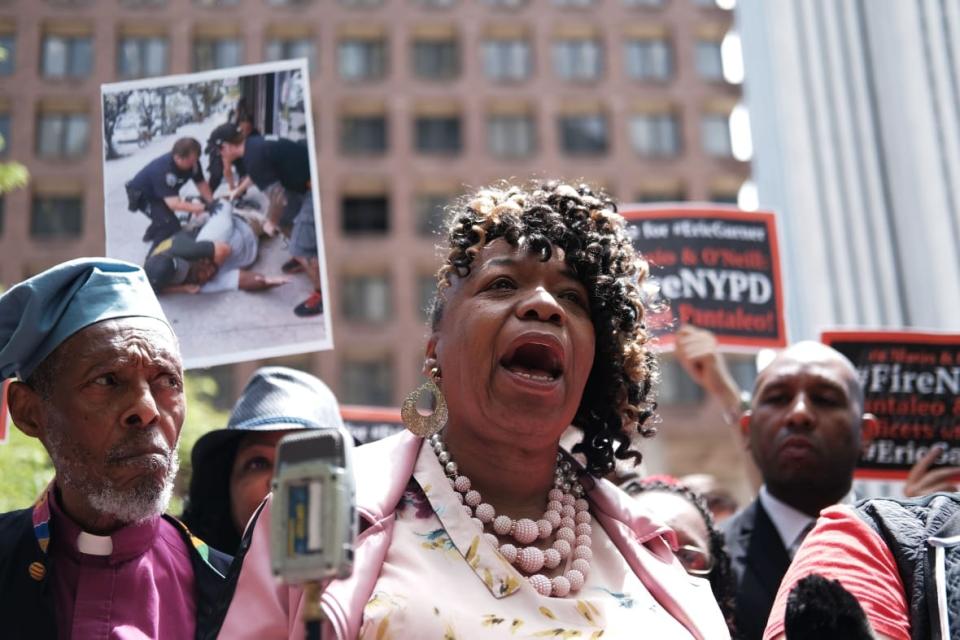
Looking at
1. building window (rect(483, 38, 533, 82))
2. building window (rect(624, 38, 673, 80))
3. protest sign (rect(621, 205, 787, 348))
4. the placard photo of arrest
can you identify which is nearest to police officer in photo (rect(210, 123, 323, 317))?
the placard photo of arrest

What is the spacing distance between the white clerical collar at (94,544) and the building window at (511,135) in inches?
1387

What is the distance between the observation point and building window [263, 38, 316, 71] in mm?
37156

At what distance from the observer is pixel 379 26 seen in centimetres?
3822

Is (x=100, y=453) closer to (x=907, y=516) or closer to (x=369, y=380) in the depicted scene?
(x=907, y=516)

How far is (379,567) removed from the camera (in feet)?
7.90

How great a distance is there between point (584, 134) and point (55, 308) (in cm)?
3600

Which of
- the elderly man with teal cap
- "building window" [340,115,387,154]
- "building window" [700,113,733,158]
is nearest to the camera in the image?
the elderly man with teal cap

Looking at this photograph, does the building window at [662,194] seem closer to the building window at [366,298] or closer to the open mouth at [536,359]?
the building window at [366,298]

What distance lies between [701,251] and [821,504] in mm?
2128

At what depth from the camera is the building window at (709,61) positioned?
39.3m

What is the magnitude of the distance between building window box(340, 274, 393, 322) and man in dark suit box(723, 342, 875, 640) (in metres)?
32.2

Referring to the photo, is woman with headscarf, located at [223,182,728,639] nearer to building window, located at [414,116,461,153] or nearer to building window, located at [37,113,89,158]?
building window, located at [37,113,89,158]

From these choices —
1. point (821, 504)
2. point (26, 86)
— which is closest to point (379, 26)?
point (26, 86)

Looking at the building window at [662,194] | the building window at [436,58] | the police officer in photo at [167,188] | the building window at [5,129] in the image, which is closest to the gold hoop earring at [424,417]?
the police officer in photo at [167,188]
